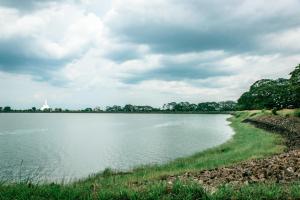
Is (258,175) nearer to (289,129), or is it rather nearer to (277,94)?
(289,129)

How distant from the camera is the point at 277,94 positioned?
128 meters

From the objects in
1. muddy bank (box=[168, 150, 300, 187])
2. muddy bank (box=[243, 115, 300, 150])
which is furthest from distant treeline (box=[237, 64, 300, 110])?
muddy bank (box=[168, 150, 300, 187])

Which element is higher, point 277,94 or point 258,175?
point 277,94

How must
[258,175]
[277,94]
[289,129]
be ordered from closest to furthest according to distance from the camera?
[258,175] < [289,129] < [277,94]

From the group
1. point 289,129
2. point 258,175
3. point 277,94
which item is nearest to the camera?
point 258,175

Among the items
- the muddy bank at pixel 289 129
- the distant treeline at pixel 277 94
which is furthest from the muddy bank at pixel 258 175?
the distant treeline at pixel 277 94

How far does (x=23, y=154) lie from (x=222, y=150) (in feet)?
65.2

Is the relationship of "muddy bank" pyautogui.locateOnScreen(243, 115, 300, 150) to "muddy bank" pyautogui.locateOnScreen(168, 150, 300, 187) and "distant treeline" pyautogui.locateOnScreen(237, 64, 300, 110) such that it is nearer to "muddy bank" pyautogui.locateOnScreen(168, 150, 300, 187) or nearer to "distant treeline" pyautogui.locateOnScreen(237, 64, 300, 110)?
"distant treeline" pyautogui.locateOnScreen(237, 64, 300, 110)

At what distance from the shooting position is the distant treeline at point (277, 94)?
77.0 meters

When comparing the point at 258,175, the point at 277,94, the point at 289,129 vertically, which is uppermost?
the point at 277,94

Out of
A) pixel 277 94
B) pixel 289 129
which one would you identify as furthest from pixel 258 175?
pixel 277 94

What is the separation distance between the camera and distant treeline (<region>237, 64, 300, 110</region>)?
77000 millimetres

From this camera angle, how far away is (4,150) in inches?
1602

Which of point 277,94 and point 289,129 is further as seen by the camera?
point 277,94
